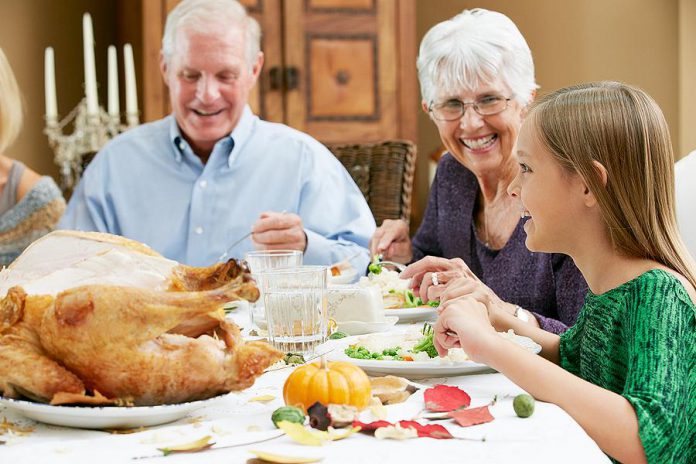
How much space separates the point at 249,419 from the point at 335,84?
10.8 feet

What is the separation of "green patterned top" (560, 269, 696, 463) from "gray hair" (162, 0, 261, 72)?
182 cm

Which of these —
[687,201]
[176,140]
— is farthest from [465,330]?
[176,140]

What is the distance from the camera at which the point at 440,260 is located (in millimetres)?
1588

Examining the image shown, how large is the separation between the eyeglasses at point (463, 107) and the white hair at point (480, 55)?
0.03 metres

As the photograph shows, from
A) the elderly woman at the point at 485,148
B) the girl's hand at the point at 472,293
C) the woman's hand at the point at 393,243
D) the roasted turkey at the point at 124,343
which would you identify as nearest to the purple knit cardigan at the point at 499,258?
the elderly woman at the point at 485,148

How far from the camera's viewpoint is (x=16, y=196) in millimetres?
3148

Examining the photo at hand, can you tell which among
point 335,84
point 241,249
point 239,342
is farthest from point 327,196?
point 239,342

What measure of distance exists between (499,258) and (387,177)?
3.56 feet

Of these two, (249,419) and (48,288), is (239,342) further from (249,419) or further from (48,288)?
(48,288)

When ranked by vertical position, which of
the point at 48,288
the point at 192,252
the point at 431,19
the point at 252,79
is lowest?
the point at 192,252

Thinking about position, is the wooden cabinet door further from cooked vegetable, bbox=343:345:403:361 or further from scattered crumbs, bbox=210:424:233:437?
scattered crumbs, bbox=210:424:233:437

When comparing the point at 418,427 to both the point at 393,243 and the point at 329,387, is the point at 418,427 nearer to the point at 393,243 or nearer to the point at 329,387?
the point at 329,387

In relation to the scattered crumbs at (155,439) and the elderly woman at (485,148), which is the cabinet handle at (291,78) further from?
the scattered crumbs at (155,439)

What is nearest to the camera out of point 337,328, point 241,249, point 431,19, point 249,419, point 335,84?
point 249,419
